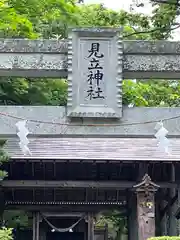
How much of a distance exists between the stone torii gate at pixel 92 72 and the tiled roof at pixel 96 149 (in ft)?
4.80

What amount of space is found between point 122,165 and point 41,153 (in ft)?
7.54

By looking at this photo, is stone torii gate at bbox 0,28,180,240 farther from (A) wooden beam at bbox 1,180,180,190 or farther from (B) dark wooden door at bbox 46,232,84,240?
(B) dark wooden door at bbox 46,232,84,240

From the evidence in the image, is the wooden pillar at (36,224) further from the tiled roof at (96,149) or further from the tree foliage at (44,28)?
the tiled roof at (96,149)

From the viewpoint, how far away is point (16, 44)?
11.4 metres

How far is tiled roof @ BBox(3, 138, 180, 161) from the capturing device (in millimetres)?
12773

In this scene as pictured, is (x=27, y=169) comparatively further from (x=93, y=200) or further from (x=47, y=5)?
(x=47, y=5)

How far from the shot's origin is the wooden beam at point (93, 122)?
11.1 m

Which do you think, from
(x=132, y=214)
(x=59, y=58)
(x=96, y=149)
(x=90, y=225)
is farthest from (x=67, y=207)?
(x=59, y=58)

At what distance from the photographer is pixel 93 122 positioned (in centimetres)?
1116

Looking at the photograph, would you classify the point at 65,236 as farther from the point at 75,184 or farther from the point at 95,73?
the point at 95,73

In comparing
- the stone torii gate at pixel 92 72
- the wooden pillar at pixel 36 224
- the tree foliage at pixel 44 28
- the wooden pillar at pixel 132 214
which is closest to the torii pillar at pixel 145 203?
the stone torii gate at pixel 92 72

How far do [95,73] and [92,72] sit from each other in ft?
0.23

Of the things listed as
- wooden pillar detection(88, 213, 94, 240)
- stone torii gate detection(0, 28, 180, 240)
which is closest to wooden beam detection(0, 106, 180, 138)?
stone torii gate detection(0, 28, 180, 240)

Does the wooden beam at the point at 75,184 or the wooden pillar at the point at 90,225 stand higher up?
the wooden beam at the point at 75,184
